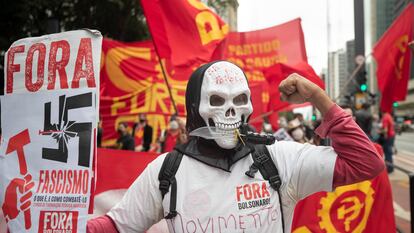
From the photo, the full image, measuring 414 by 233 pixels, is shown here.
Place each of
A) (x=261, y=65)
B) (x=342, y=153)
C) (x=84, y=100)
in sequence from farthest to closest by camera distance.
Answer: (x=261, y=65)
(x=84, y=100)
(x=342, y=153)

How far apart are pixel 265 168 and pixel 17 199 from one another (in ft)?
3.56

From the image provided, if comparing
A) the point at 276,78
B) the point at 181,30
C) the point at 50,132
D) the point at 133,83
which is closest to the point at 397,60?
the point at 276,78

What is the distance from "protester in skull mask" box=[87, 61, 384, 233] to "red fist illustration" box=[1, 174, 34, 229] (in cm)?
29

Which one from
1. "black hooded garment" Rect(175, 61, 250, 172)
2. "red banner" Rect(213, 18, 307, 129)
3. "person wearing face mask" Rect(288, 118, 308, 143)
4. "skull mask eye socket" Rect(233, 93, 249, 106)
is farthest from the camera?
"red banner" Rect(213, 18, 307, 129)

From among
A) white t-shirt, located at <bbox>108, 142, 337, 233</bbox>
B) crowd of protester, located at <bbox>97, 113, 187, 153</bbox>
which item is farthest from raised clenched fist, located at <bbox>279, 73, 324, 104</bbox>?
crowd of protester, located at <bbox>97, 113, 187, 153</bbox>

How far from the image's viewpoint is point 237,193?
1830mm

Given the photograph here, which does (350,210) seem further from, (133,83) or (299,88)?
(133,83)

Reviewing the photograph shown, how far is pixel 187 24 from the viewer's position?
5.49 meters

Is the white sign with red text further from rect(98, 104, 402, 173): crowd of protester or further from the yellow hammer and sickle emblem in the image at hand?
rect(98, 104, 402, 173): crowd of protester

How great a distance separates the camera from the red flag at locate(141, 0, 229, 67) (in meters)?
5.38

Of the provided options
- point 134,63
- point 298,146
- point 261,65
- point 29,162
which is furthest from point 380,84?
point 29,162

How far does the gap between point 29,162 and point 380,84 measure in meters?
7.04

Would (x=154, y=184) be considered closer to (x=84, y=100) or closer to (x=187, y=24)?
(x=84, y=100)

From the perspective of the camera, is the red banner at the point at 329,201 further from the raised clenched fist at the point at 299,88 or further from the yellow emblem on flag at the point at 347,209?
the raised clenched fist at the point at 299,88
